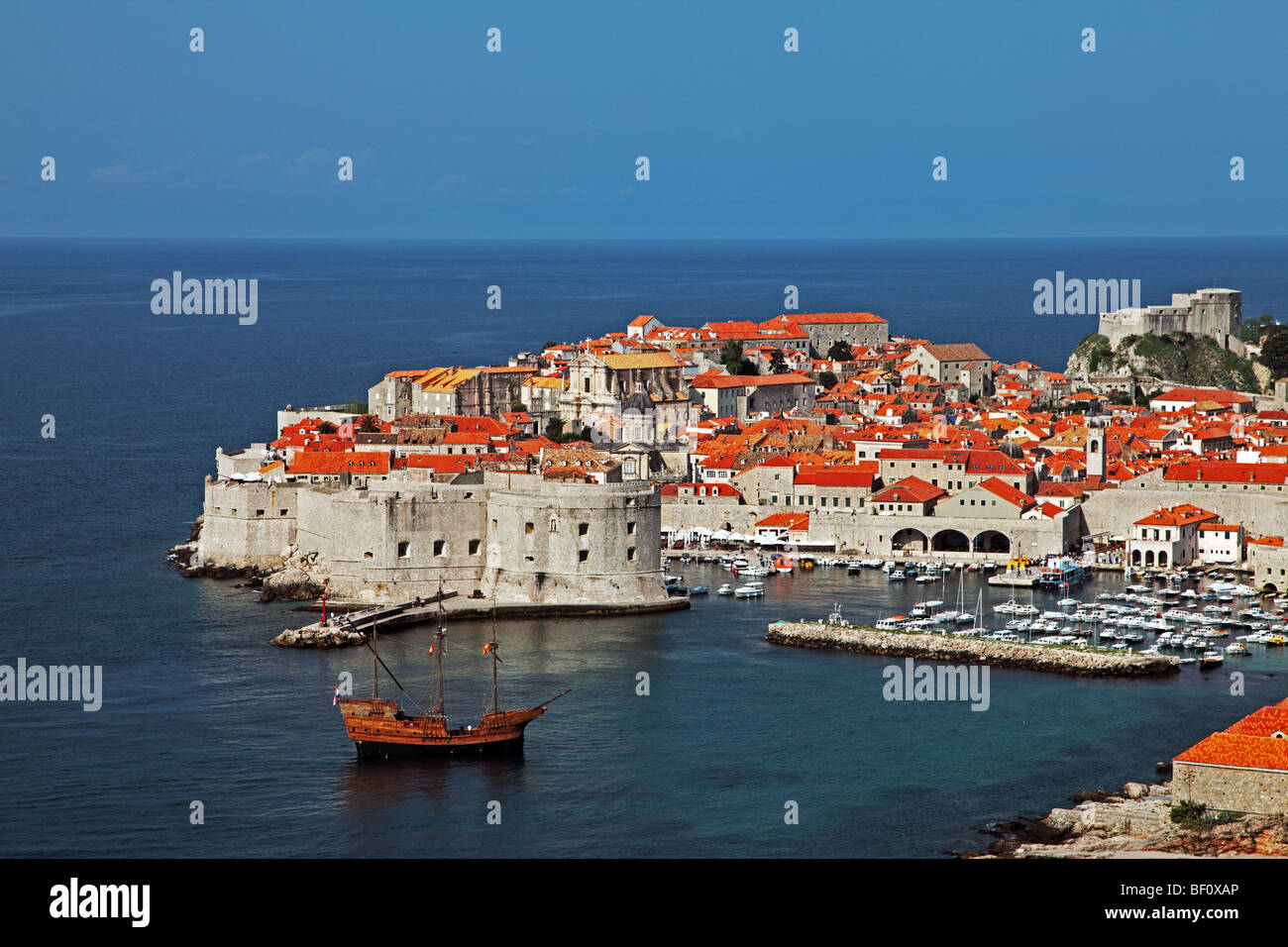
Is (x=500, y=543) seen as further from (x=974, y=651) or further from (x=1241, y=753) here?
(x=1241, y=753)

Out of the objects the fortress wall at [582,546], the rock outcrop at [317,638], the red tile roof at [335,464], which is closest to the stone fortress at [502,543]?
the fortress wall at [582,546]

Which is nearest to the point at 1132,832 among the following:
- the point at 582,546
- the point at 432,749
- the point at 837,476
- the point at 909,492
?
the point at 432,749

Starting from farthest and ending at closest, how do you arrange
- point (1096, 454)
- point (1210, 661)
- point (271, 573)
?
point (1096, 454), point (271, 573), point (1210, 661)

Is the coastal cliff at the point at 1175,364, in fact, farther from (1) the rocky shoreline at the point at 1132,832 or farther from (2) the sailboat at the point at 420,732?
(1) the rocky shoreline at the point at 1132,832
